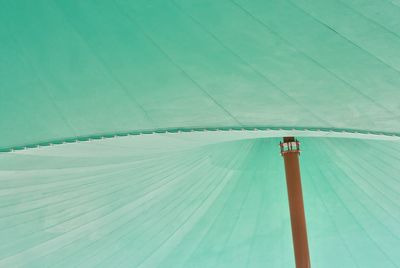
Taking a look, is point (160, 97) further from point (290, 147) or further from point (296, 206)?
point (296, 206)

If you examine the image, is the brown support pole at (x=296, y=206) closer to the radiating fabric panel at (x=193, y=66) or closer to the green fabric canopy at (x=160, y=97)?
the green fabric canopy at (x=160, y=97)

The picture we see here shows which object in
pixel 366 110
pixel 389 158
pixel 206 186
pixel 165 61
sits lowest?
pixel 206 186

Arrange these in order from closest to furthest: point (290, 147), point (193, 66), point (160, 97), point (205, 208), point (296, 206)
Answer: point (193, 66)
point (160, 97)
point (296, 206)
point (290, 147)
point (205, 208)

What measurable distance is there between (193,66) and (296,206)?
5.98 meters

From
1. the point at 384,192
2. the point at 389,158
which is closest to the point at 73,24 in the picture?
the point at 389,158

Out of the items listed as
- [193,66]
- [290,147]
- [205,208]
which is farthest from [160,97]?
[205,208]

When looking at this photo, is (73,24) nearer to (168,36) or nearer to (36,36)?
(36,36)

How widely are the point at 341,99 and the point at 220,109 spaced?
2084 millimetres

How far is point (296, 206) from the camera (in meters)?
13.0

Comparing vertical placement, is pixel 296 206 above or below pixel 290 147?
below

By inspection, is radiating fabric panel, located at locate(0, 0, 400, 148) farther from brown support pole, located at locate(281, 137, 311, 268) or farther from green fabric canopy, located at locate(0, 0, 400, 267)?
brown support pole, located at locate(281, 137, 311, 268)

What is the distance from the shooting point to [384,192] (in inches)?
629

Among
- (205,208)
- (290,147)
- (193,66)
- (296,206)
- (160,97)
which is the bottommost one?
(205,208)

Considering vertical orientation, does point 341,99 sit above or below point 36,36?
below
